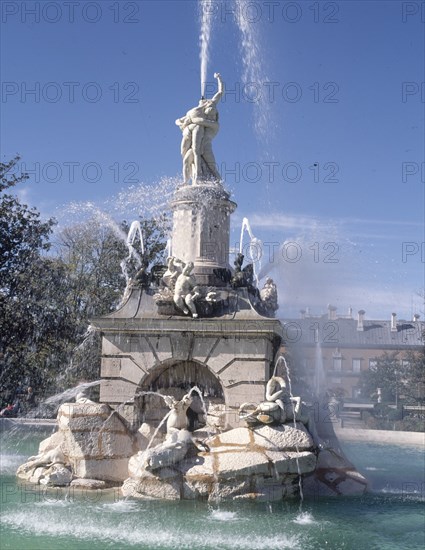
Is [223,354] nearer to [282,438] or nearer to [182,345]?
[182,345]

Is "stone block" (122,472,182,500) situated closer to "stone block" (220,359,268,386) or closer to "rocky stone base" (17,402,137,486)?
"rocky stone base" (17,402,137,486)

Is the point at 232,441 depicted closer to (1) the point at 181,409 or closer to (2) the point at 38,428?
(1) the point at 181,409

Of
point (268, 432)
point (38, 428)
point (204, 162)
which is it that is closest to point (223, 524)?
point (268, 432)

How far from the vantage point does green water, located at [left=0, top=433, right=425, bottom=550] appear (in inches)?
442

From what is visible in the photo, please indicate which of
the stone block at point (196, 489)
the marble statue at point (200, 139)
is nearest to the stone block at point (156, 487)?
the stone block at point (196, 489)

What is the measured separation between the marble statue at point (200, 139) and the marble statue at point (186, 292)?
326 cm

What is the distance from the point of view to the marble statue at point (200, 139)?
18.5 metres

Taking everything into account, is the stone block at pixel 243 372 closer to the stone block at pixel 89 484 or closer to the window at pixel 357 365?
the stone block at pixel 89 484

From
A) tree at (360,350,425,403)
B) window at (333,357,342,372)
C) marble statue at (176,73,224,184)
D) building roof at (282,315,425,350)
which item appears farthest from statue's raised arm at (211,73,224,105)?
window at (333,357,342,372)

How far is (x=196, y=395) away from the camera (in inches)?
659

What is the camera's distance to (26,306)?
1148 inches

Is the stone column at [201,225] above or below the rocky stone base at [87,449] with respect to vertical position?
above

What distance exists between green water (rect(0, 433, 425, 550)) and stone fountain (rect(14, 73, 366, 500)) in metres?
0.42

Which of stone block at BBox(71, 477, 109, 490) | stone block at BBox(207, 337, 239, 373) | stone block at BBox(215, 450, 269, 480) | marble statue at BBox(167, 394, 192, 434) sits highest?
stone block at BBox(207, 337, 239, 373)
